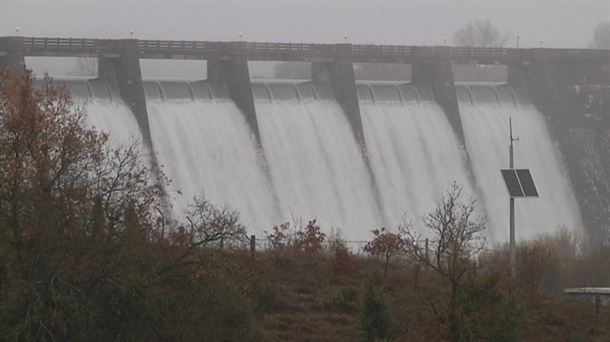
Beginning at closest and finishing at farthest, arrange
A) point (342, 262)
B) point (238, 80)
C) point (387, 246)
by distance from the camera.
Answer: point (342, 262)
point (387, 246)
point (238, 80)

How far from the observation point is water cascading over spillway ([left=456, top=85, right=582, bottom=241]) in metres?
54.1

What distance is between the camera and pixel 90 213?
2281 cm

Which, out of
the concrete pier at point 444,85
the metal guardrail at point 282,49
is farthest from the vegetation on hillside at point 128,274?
the concrete pier at point 444,85

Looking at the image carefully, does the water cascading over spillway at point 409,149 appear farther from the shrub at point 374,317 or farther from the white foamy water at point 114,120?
the shrub at point 374,317

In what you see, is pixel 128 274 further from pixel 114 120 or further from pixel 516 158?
pixel 516 158

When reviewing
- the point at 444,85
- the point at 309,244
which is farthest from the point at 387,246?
the point at 444,85

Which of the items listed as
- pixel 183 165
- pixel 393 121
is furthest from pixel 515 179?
pixel 393 121

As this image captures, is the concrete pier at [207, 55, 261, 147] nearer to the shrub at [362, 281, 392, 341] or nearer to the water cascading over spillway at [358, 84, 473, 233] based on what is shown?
the water cascading over spillway at [358, 84, 473, 233]

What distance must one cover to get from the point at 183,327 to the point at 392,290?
22.0 ft

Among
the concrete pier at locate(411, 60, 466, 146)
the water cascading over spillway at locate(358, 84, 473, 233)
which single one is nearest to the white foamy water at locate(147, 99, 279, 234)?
the water cascading over spillway at locate(358, 84, 473, 233)

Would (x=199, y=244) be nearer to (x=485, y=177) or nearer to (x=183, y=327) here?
(x=183, y=327)

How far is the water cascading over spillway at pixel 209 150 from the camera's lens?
151ft

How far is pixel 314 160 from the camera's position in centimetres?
4991

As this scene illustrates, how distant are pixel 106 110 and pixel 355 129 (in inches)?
375
